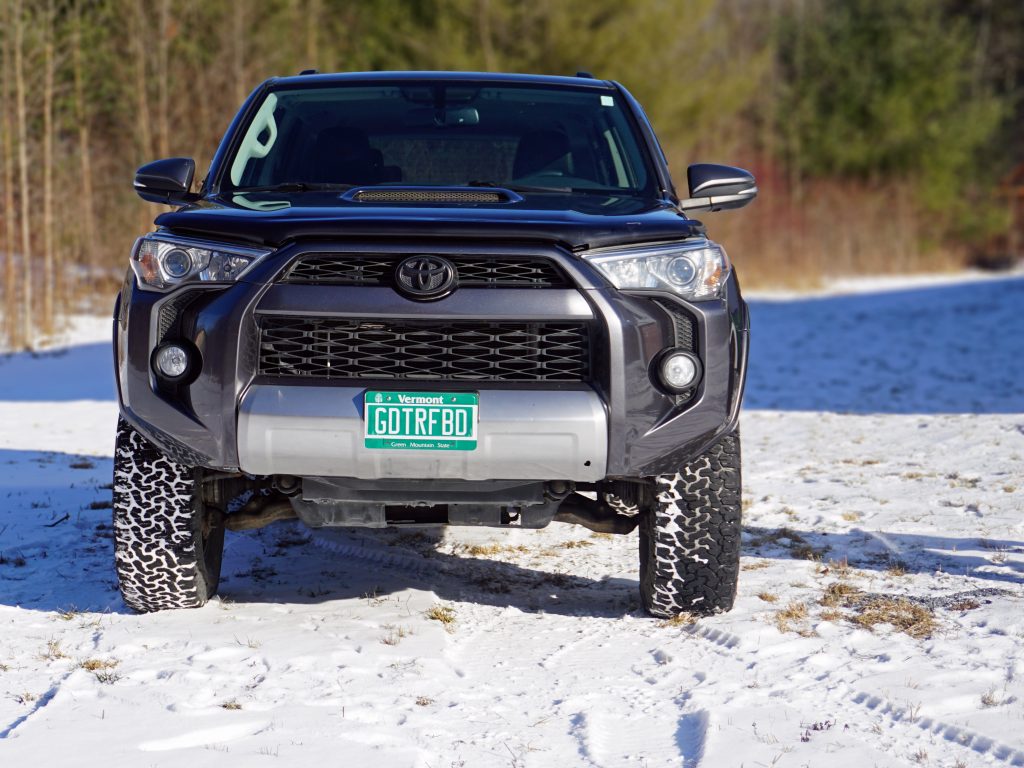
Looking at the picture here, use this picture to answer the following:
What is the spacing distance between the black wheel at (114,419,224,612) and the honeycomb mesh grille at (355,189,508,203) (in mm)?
1051

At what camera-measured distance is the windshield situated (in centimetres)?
510

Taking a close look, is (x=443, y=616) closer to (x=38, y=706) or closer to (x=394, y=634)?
(x=394, y=634)

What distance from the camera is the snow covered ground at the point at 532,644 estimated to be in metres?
3.39

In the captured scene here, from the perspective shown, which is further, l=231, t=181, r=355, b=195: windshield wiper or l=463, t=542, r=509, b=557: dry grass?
l=463, t=542, r=509, b=557: dry grass

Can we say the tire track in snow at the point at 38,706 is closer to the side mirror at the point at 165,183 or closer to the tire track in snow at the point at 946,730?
the side mirror at the point at 165,183

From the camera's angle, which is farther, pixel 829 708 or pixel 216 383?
pixel 216 383

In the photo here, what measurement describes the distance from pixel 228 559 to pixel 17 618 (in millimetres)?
1176

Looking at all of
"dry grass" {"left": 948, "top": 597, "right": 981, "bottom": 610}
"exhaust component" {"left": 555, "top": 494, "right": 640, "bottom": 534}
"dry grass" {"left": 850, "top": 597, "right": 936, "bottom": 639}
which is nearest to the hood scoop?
"exhaust component" {"left": 555, "top": 494, "right": 640, "bottom": 534}

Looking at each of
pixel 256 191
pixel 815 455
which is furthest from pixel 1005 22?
pixel 256 191

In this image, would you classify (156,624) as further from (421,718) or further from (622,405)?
(622,405)

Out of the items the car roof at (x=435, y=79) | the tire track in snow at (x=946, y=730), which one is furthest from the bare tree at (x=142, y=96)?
the tire track in snow at (x=946, y=730)

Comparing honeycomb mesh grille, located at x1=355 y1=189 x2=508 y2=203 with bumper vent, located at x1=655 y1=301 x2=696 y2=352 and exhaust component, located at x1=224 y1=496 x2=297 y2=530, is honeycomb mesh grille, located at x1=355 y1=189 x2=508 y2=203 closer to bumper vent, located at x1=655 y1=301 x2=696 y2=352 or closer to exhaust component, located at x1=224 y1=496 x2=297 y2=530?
bumper vent, located at x1=655 y1=301 x2=696 y2=352

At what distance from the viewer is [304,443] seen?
3.85 m

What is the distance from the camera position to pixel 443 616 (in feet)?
14.9
